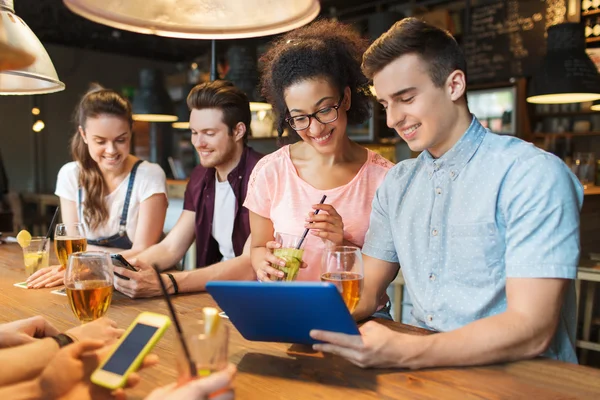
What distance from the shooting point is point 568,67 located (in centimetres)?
405

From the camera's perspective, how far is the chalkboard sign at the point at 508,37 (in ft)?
18.2

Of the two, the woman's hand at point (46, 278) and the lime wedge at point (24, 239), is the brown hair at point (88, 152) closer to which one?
the lime wedge at point (24, 239)

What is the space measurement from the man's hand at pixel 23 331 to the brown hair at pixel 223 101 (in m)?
1.48

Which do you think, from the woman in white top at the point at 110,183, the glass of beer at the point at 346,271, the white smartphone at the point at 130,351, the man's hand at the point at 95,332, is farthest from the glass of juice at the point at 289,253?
the woman in white top at the point at 110,183

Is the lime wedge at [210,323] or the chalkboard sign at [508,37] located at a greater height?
the chalkboard sign at [508,37]

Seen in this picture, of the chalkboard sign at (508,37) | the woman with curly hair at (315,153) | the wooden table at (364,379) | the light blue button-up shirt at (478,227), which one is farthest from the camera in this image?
the chalkboard sign at (508,37)

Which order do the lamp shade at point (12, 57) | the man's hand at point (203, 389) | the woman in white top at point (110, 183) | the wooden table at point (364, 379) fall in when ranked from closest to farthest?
the lamp shade at point (12, 57) → the man's hand at point (203, 389) → the wooden table at point (364, 379) → the woman in white top at point (110, 183)

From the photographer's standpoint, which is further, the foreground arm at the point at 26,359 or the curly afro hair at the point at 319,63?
the curly afro hair at the point at 319,63

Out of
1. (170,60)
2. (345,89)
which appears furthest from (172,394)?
(170,60)

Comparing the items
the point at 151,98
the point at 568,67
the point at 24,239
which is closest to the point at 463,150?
the point at 24,239

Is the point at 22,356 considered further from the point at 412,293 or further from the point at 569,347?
the point at 569,347

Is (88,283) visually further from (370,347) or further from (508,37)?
(508,37)

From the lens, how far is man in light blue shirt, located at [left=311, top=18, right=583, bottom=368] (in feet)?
3.63

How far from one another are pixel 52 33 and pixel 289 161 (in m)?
7.76
